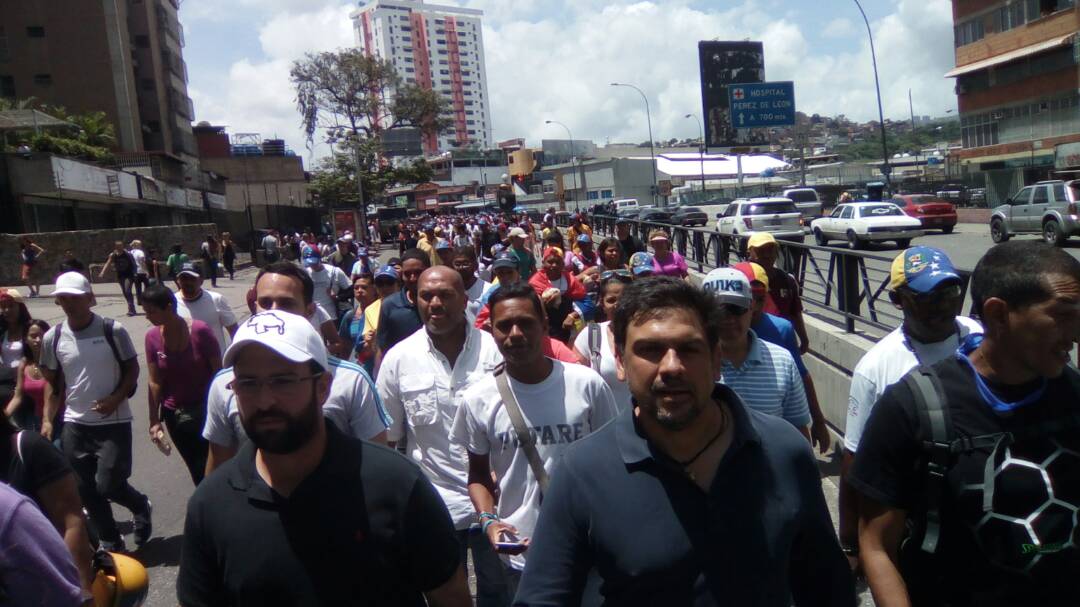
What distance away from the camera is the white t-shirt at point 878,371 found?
124 inches

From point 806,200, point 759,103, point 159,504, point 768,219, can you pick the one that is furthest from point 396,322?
point 759,103

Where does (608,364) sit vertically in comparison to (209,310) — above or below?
below

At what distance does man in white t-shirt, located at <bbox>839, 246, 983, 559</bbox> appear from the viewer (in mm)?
3189

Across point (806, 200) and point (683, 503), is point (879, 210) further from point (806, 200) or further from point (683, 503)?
point (683, 503)

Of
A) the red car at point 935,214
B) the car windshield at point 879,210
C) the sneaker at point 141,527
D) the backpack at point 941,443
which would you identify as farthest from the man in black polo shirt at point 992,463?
the red car at point 935,214

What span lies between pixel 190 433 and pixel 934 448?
14.3ft

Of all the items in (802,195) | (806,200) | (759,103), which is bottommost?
(806,200)

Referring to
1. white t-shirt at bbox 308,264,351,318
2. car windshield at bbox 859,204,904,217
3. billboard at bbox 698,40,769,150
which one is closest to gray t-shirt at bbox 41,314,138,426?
white t-shirt at bbox 308,264,351,318

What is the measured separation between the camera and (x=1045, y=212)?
908 inches

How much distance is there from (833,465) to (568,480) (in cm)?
486

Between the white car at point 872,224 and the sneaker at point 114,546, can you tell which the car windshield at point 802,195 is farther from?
the sneaker at point 114,546

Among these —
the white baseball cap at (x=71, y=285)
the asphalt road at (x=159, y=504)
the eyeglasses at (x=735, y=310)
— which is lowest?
the asphalt road at (x=159, y=504)

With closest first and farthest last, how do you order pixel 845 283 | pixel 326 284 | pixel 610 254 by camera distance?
pixel 845 283 → pixel 610 254 → pixel 326 284

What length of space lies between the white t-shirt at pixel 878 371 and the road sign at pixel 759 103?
40.3 meters
